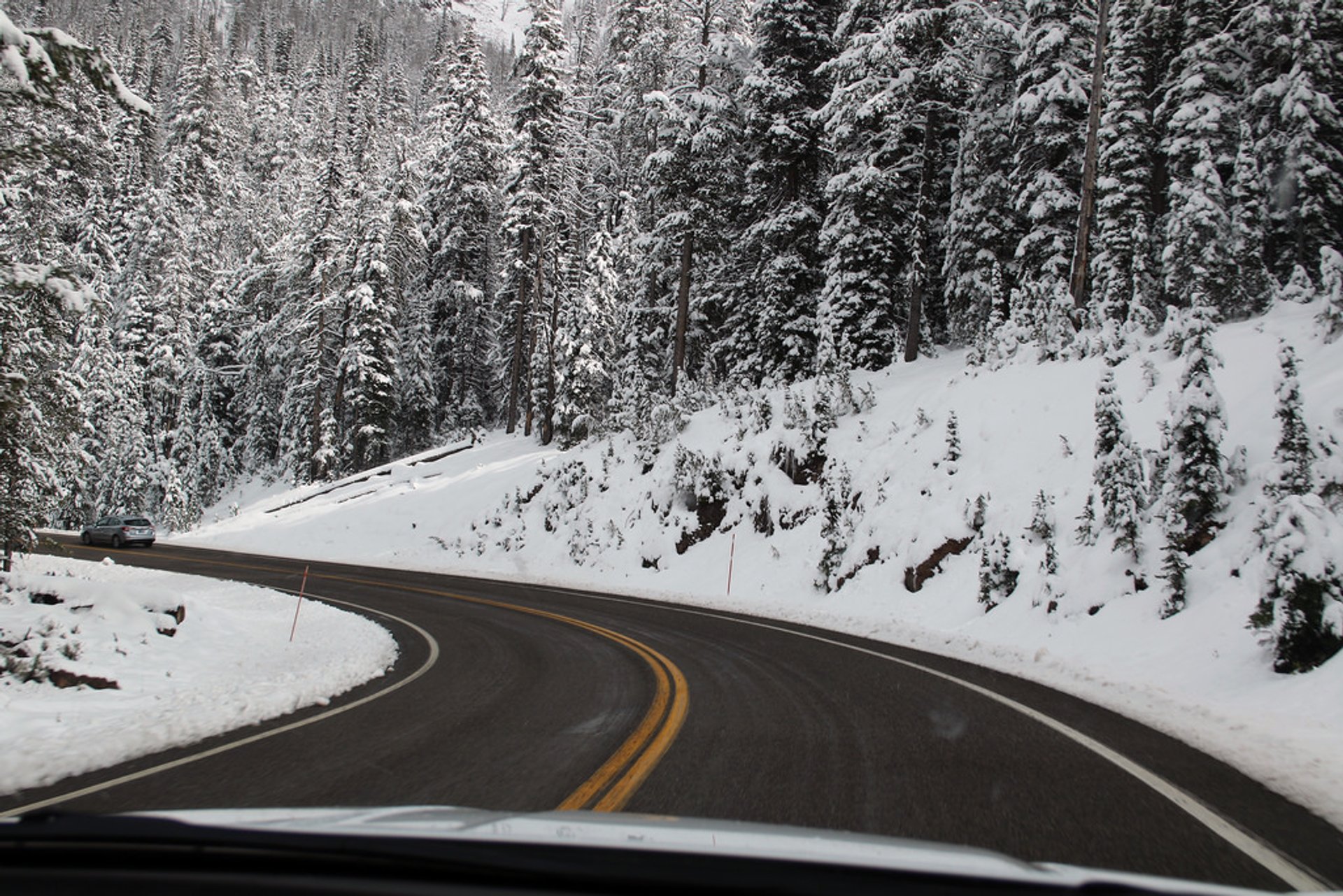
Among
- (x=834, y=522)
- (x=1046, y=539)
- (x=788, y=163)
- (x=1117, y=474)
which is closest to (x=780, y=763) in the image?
(x=1117, y=474)

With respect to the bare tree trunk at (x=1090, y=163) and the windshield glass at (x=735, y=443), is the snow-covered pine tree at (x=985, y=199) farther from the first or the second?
the bare tree trunk at (x=1090, y=163)

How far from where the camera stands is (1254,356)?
1434 centimetres

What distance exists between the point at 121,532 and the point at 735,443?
26.3 metres

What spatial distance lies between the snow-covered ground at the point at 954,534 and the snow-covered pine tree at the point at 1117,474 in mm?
433

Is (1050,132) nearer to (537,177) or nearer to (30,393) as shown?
(537,177)

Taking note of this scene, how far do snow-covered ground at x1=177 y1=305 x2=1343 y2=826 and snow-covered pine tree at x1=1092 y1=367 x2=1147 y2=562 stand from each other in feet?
1.42

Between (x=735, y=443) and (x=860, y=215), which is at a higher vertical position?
(x=860, y=215)

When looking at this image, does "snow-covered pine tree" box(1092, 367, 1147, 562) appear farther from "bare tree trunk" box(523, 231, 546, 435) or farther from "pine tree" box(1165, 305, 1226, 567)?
"bare tree trunk" box(523, 231, 546, 435)

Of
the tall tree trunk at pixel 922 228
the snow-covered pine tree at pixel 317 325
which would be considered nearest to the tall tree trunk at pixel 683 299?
the tall tree trunk at pixel 922 228

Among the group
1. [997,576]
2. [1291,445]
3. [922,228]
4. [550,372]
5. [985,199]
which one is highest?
[985,199]

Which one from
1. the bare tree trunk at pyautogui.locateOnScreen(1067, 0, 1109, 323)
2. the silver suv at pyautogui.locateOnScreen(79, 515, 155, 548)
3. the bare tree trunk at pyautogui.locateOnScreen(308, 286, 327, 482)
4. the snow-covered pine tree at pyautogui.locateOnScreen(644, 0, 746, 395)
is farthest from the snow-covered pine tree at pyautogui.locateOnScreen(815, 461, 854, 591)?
the bare tree trunk at pyautogui.locateOnScreen(308, 286, 327, 482)

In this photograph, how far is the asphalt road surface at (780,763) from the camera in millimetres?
4184

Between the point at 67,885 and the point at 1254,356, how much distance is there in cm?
1817

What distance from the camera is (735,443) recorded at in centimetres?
2402
